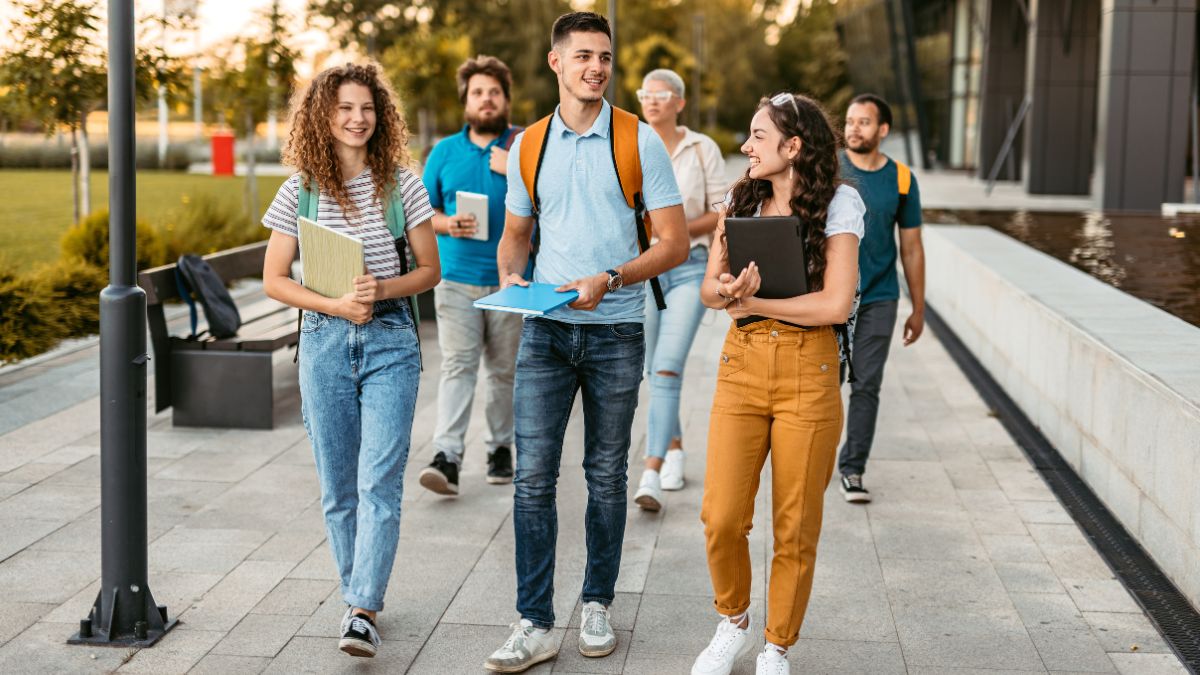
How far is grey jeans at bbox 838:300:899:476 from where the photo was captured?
6.71 metres

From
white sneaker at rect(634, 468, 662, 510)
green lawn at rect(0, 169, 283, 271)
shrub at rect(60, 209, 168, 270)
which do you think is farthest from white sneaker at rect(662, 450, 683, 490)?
shrub at rect(60, 209, 168, 270)

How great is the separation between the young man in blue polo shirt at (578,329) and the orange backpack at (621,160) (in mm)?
19

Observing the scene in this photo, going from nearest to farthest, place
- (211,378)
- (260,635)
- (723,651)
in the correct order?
(723,651)
(260,635)
(211,378)

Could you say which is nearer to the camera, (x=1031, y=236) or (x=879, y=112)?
(x=879, y=112)

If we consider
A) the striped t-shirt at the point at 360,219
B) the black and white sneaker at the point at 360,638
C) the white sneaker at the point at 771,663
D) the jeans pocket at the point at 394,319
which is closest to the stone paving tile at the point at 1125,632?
the white sneaker at the point at 771,663

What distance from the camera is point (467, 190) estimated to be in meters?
6.79

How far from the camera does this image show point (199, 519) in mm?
6133

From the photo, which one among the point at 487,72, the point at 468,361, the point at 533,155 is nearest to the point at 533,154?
the point at 533,155

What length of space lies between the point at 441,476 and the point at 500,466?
1.82ft

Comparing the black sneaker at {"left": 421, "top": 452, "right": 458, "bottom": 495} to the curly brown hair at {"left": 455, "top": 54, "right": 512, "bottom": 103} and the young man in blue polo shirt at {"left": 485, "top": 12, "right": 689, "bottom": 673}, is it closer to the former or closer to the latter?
the curly brown hair at {"left": 455, "top": 54, "right": 512, "bottom": 103}

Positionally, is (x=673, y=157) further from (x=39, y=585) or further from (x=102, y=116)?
(x=102, y=116)

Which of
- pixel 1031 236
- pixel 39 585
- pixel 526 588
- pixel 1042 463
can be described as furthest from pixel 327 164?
pixel 1031 236

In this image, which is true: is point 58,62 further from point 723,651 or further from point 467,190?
point 723,651

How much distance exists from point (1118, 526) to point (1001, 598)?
1286mm
